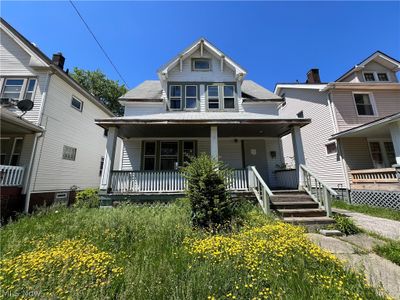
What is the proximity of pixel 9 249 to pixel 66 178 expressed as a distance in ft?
28.6

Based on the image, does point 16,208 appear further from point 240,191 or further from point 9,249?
point 240,191

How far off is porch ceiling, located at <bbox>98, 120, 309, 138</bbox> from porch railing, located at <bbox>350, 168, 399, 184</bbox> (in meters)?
4.99

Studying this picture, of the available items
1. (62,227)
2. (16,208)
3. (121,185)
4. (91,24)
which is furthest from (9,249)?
(91,24)

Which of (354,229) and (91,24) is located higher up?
(91,24)

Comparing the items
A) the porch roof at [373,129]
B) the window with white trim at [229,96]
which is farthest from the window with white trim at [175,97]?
the porch roof at [373,129]

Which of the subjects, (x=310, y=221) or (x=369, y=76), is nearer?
(x=310, y=221)

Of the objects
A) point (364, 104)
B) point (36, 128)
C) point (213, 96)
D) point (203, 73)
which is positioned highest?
point (203, 73)

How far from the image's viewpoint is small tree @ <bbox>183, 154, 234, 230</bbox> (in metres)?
5.80

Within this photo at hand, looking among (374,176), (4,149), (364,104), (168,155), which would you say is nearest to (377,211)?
(374,176)

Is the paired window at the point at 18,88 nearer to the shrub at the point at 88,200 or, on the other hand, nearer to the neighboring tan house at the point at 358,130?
the shrub at the point at 88,200

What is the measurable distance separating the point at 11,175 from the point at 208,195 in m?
9.52

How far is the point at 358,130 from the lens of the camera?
413 inches

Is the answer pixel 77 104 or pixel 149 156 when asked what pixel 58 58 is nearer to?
pixel 77 104

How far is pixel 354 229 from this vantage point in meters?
5.62
